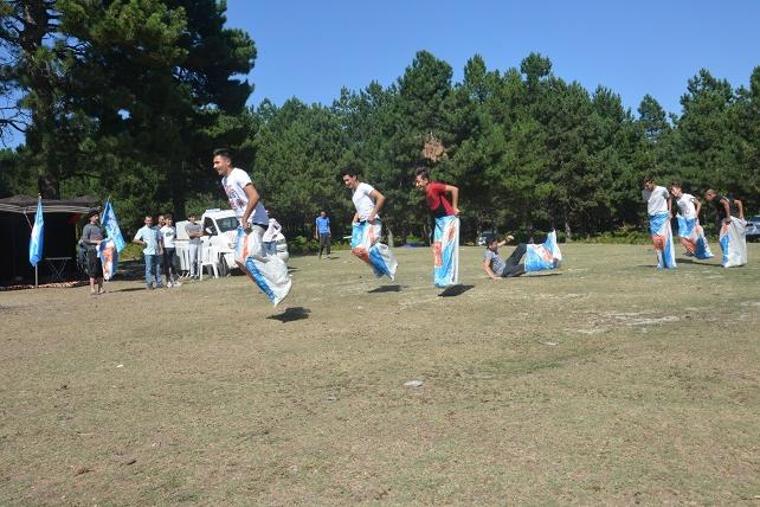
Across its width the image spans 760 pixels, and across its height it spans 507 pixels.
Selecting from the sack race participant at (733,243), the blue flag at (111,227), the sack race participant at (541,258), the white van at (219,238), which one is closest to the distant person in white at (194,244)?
the white van at (219,238)

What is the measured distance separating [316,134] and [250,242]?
54887 mm

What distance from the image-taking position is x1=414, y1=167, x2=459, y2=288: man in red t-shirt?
10.8 metres

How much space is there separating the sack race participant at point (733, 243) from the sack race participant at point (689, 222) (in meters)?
1.12

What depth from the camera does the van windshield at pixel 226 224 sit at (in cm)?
2341

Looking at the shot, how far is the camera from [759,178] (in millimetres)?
46188

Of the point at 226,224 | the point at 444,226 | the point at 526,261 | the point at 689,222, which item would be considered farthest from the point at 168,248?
the point at 689,222

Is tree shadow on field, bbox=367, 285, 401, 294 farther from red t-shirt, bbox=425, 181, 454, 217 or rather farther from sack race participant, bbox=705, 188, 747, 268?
sack race participant, bbox=705, 188, 747, 268

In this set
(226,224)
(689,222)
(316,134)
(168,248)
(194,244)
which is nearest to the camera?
(689,222)

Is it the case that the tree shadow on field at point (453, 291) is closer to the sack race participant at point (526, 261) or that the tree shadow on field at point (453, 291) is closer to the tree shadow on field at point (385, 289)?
the tree shadow on field at point (385, 289)

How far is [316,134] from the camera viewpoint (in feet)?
207

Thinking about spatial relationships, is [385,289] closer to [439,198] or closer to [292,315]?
[439,198]

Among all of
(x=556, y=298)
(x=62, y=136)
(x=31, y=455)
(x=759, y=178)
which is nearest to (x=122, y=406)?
(x=31, y=455)

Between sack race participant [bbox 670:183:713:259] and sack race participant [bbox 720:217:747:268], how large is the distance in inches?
44.2

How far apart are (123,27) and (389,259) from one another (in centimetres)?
1290
